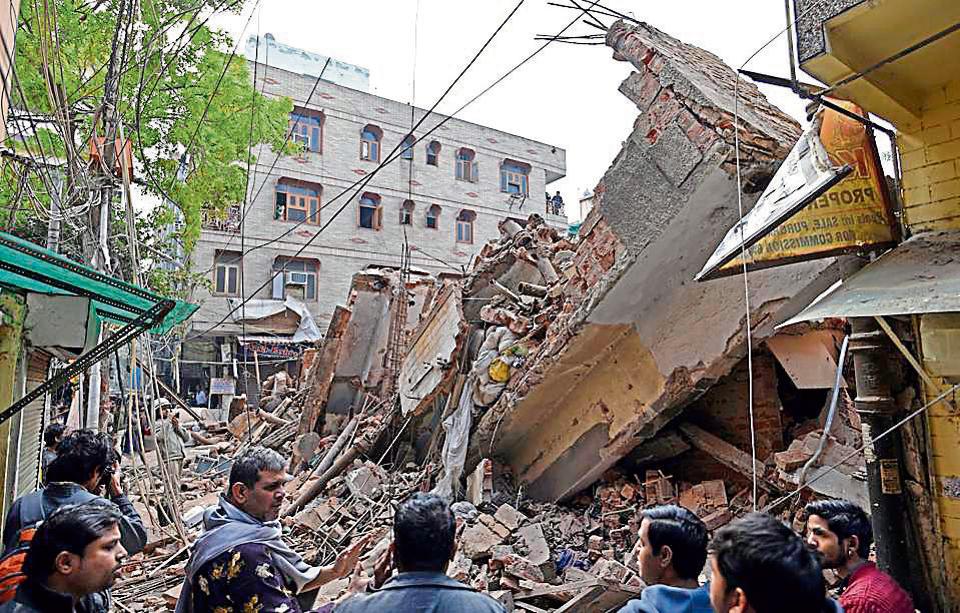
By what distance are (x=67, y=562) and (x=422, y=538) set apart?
1186mm

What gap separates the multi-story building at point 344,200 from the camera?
71.8ft

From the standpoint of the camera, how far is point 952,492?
373 centimetres


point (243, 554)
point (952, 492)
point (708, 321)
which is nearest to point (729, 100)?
point (708, 321)

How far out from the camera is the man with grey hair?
2.23 meters

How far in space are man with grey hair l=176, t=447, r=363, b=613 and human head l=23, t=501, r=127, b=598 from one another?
31cm

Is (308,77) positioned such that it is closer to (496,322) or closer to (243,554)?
(496,322)

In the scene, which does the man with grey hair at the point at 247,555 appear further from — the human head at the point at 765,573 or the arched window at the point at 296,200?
the arched window at the point at 296,200

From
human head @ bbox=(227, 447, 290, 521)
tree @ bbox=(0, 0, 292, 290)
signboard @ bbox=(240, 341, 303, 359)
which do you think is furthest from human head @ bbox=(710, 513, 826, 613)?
signboard @ bbox=(240, 341, 303, 359)

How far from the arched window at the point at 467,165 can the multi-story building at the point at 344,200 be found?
0.15ft

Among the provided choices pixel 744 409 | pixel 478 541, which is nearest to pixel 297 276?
pixel 478 541

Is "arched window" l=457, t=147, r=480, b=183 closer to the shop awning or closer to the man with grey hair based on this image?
the shop awning

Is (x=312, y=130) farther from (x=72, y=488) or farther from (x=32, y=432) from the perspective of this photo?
(x=72, y=488)

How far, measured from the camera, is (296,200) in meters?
23.3

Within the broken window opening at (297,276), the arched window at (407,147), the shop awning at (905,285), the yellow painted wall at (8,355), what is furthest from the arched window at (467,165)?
the shop awning at (905,285)
